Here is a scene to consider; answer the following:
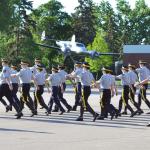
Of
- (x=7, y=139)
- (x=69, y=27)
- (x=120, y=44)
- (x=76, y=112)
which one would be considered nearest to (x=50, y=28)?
(x=69, y=27)

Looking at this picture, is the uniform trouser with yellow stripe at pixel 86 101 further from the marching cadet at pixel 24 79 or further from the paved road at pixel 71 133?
the marching cadet at pixel 24 79

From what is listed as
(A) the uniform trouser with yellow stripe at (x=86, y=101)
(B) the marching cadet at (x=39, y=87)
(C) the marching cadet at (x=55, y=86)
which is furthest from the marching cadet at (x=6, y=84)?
(A) the uniform trouser with yellow stripe at (x=86, y=101)

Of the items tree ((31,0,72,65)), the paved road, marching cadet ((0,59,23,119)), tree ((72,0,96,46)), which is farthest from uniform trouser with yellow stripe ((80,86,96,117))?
tree ((72,0,96,46))

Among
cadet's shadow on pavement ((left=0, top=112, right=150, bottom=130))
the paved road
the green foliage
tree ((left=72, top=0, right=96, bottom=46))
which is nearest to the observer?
the paved road

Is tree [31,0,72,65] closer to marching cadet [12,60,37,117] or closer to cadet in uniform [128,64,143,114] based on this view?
→ cadet in uniform [128,64,143,114]

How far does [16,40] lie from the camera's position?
82500 millimetres

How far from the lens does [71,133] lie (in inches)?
567

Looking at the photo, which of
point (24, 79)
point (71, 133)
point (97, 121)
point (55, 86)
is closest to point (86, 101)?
point (97, 121)

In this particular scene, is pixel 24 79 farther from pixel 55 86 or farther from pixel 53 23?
pixel 53 23

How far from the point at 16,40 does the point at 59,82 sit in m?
62.7

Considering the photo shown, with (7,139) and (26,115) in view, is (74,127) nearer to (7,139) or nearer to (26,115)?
(7,139)

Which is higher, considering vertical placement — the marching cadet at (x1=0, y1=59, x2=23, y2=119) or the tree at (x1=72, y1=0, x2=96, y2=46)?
the tree at (x1=72, y1=0, x2=96, y2=46)

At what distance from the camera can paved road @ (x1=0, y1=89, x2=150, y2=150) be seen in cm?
1210

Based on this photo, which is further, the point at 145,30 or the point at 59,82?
the point at 145,30
